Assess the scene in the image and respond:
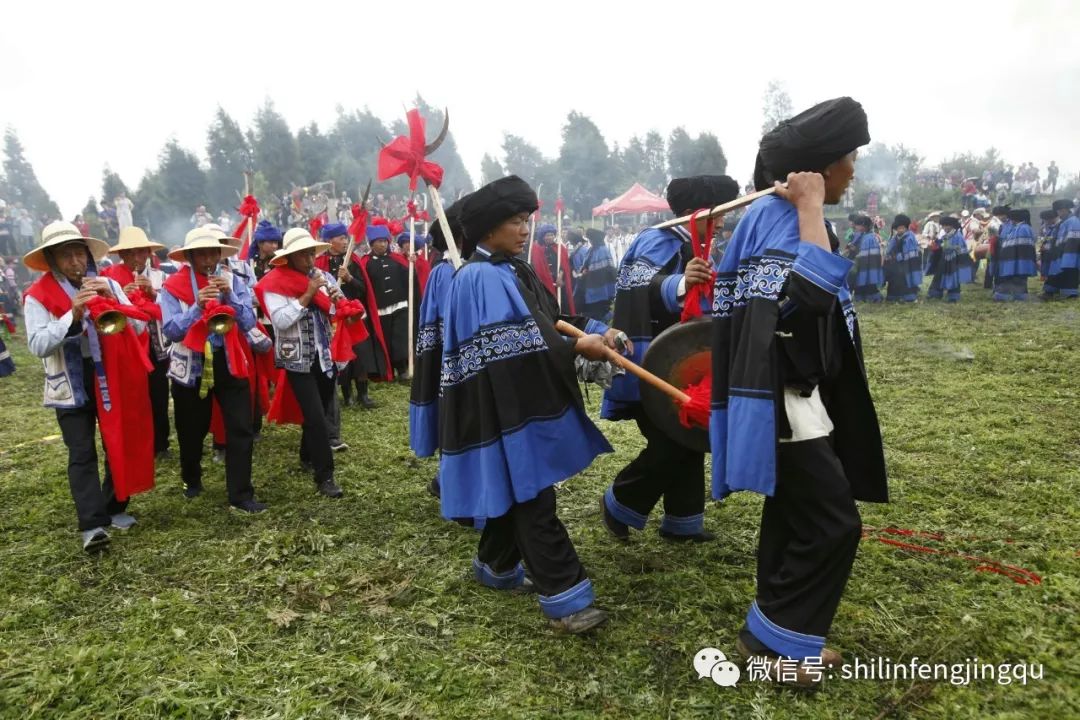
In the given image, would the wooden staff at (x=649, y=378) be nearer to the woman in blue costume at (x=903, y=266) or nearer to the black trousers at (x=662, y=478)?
the black trousers at (x=662, y=478)

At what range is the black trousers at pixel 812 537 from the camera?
2.60 m

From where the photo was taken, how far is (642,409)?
150 inches

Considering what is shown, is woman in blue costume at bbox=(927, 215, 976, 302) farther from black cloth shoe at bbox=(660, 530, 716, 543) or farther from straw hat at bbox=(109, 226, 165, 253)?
straw hat at bbox=(109, 226, 165, 253)

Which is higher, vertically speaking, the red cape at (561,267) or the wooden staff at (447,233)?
the wooden staff at (447,233)

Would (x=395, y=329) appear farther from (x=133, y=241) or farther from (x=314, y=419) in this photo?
(x=314, y=419)

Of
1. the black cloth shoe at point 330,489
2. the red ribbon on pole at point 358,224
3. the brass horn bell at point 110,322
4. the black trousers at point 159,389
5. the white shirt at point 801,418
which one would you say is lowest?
the black cloth shoe at point 330,489

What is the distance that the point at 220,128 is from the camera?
127 ft

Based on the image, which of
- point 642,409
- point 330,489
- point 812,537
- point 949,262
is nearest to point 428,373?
point 642,409

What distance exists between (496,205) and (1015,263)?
15.0 metres

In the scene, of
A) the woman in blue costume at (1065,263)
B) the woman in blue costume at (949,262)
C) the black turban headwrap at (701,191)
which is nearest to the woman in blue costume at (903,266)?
the woman in blue costume at (949,262)

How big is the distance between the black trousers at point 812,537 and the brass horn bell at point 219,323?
12.8 ft

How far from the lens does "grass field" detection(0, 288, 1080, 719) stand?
277 centimetres

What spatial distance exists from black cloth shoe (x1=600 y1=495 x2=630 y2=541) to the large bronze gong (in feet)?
3.12

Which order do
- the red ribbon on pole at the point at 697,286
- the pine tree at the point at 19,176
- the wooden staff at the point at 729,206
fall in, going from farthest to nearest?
the pine tree at the point at 19,176, the red ribbon on pole at the point at 697,286, the wooden staff at the point at 729,206
